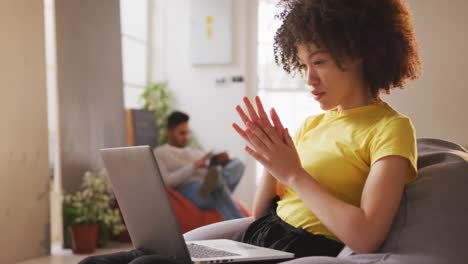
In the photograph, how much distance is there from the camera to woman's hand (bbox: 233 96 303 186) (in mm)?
1486

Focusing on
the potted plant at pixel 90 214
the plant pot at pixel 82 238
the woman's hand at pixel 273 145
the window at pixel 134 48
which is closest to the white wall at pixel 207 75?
the window at pixel 134 48

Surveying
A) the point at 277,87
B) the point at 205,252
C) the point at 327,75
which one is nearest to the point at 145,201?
the point at 205,252

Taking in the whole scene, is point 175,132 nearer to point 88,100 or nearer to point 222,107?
point 88,100

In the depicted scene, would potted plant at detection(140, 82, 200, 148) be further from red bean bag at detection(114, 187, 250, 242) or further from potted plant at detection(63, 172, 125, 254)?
potted plant at detection(63, 172, 125, 254)

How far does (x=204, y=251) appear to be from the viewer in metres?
1.60

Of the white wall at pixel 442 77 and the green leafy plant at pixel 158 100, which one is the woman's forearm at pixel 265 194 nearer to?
the white wall at pixel 442 77

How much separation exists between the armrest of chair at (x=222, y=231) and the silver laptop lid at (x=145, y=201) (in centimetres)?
29

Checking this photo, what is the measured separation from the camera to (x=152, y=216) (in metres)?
1.55

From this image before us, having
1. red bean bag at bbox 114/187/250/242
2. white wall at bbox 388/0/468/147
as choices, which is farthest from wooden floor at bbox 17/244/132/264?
white wall at bbox 388/0/468/147

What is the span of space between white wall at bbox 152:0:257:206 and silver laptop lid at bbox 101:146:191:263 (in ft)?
16.7

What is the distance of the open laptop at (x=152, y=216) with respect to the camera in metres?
1.46

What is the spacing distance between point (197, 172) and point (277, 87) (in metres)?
1.85

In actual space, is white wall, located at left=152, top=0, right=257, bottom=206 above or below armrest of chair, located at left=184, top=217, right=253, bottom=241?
above

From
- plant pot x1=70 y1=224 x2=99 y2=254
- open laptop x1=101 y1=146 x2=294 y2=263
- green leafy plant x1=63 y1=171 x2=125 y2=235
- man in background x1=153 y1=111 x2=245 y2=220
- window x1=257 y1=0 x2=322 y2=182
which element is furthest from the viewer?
window x1=257 y1=0 x2=322 y2=182
